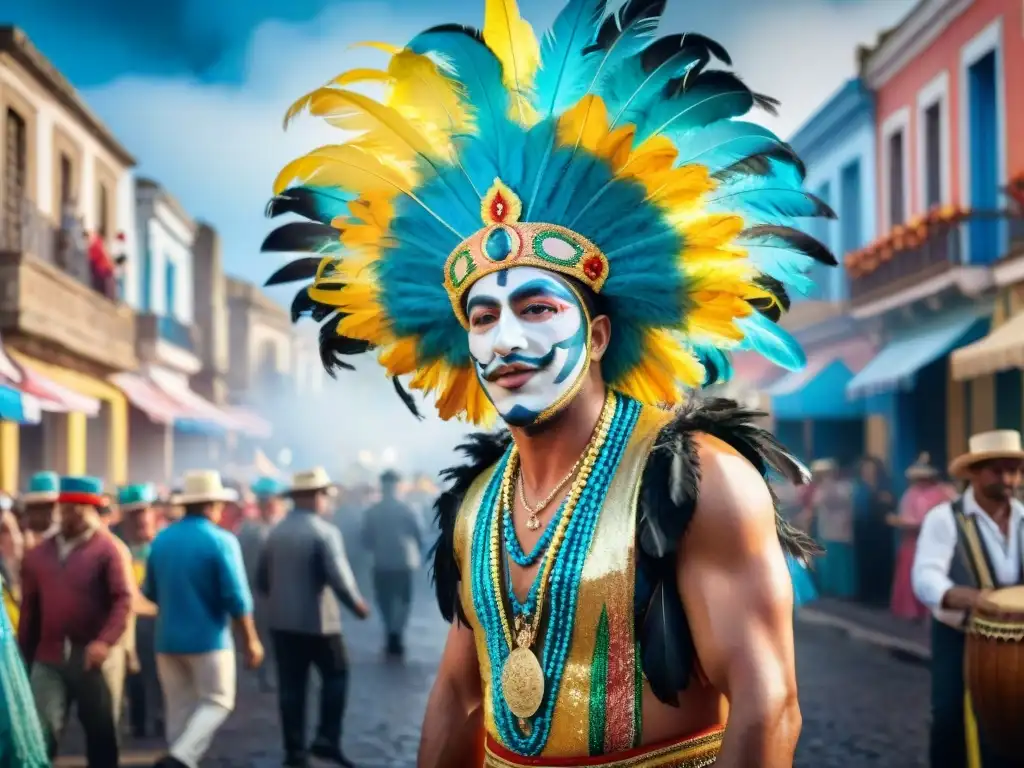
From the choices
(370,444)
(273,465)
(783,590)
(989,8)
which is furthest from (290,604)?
(370,444)

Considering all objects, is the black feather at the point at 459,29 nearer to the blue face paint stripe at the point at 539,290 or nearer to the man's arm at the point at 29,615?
the blue face paint stripe at the point at 539,290

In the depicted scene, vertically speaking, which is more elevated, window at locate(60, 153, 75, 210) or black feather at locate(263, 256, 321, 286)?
window at locate(60, 153, 75, 210)

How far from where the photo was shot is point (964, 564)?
236 inches

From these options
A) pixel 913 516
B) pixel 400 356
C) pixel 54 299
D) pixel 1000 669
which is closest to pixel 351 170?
pixel 400 356

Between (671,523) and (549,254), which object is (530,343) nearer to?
(549,254)

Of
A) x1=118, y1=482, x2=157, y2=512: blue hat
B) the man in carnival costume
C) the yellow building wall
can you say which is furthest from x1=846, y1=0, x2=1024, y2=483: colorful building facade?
the man in carnival costume

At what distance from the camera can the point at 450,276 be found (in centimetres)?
307

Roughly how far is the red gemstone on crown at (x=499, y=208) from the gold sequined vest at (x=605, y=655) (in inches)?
25.7

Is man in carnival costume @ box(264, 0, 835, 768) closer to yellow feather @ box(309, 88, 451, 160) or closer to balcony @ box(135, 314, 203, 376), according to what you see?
yellow feather @ box(309, 88, 451, 160)

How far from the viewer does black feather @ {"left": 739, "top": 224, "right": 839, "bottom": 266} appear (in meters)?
2.97

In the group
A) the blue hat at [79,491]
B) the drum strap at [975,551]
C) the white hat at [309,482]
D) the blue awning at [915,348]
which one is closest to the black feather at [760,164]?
the drum strap at [975,551]

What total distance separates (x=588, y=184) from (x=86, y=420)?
73.4 feet

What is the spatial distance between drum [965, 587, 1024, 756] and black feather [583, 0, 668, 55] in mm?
3269

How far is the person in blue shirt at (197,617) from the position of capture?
25.2ft
